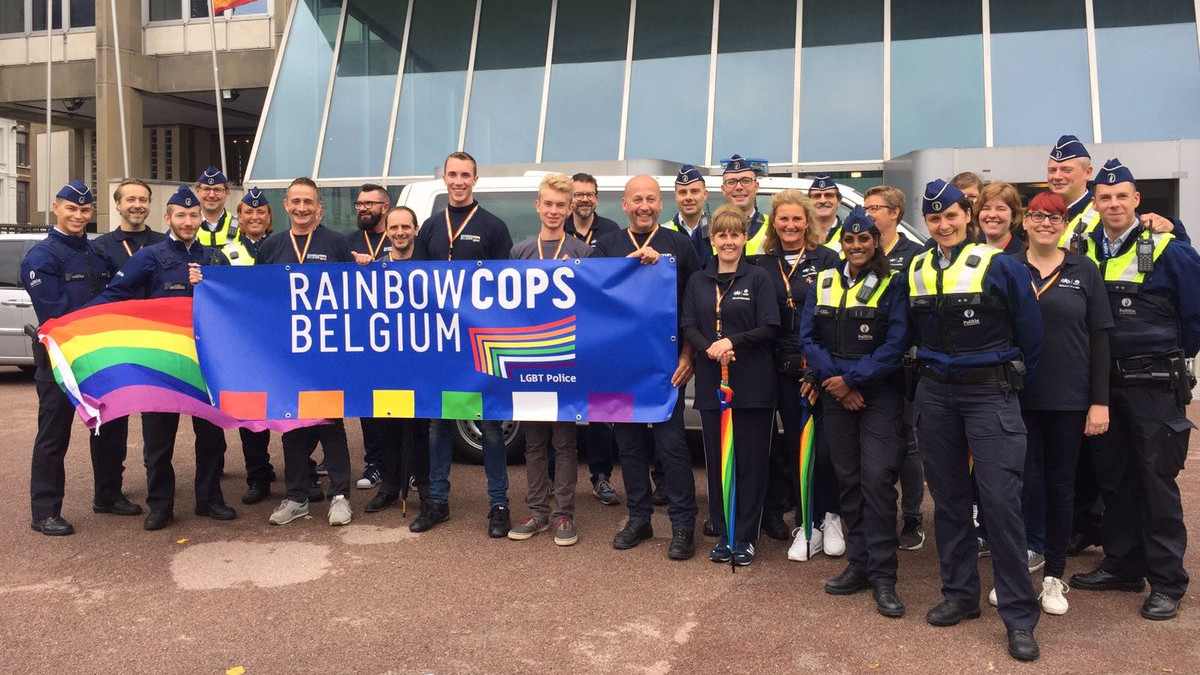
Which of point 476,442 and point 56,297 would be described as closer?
point 56,297

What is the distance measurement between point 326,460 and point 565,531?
1655 millimetres

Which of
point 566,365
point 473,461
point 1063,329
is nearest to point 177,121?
point 473,461

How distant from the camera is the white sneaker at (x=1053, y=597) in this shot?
430 centimetres

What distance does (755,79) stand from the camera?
14.5m

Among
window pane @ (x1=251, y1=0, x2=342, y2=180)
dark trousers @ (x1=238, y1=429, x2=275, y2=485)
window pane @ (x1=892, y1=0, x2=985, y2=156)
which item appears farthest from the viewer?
window pane @ (x1=251, y1=0, x2=342, y2=180)

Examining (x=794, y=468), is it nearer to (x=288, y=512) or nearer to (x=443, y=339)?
(x=443, y=339)

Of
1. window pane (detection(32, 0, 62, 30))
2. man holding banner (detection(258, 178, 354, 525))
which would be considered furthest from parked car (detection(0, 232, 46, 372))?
window pane (detection(32, 0, 62, 30))

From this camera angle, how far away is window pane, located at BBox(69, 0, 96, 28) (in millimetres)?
24750

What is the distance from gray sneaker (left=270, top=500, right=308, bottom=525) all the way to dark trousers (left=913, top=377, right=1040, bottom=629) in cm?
374

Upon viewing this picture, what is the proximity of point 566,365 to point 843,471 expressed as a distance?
166 cm

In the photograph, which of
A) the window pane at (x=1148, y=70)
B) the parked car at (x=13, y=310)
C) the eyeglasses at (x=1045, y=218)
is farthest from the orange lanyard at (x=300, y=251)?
the window pane at (x=1148, y=70)


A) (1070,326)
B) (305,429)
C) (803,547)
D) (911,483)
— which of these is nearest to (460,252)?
(305,429)

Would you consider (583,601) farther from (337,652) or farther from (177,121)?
(177,121)

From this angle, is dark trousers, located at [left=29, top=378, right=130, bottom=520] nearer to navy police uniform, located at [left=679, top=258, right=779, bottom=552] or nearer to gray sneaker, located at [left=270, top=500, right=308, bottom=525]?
gray sneaker, located at [left=270, top=500, right=308, bottom=525]
